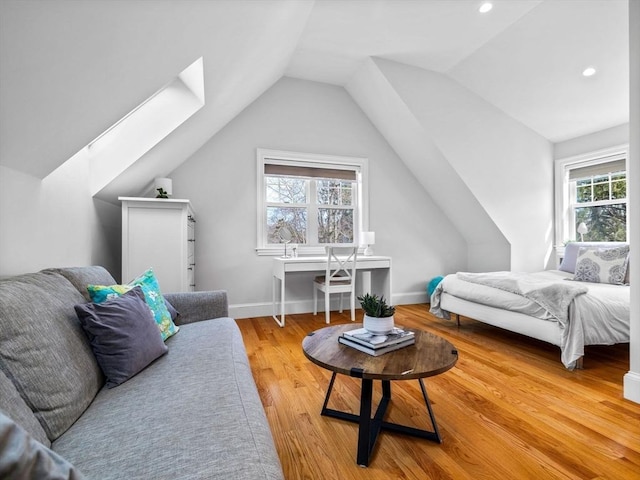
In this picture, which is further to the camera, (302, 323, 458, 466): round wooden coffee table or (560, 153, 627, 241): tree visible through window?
(560, 153, 627, 241): tree visible through window

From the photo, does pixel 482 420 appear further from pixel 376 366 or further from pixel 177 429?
pixel 177 429

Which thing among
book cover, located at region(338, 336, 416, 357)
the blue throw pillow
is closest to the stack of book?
book cover, located at region(338, 336, 416, 357)

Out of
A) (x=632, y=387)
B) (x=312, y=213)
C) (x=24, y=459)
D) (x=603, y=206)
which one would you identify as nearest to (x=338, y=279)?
(x=312, y=213)

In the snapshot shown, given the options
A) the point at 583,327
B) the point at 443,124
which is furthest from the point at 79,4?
the point at 443,124

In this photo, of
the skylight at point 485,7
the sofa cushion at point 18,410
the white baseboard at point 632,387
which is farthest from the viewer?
the skylight at point 485,7

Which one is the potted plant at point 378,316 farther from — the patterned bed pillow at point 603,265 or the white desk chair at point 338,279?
the patterned bed pillow at point 603,265

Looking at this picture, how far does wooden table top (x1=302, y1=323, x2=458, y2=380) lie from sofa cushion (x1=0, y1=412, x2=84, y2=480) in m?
1.00

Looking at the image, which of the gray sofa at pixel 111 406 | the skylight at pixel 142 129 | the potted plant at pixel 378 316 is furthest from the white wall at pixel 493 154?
the gray sofa at pixel 111 406

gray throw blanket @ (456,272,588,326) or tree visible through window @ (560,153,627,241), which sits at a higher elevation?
tree visible through window @ (560,153,627,241)

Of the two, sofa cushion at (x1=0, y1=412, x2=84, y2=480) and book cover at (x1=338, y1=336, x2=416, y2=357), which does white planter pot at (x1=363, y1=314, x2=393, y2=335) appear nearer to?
book cover at (x1=338, y1=336, x2=416, y2=357)

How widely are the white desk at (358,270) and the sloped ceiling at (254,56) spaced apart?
1.58 meters

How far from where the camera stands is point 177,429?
902 millimetres

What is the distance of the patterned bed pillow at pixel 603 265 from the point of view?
9.93 ft

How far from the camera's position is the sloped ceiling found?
119 cm
